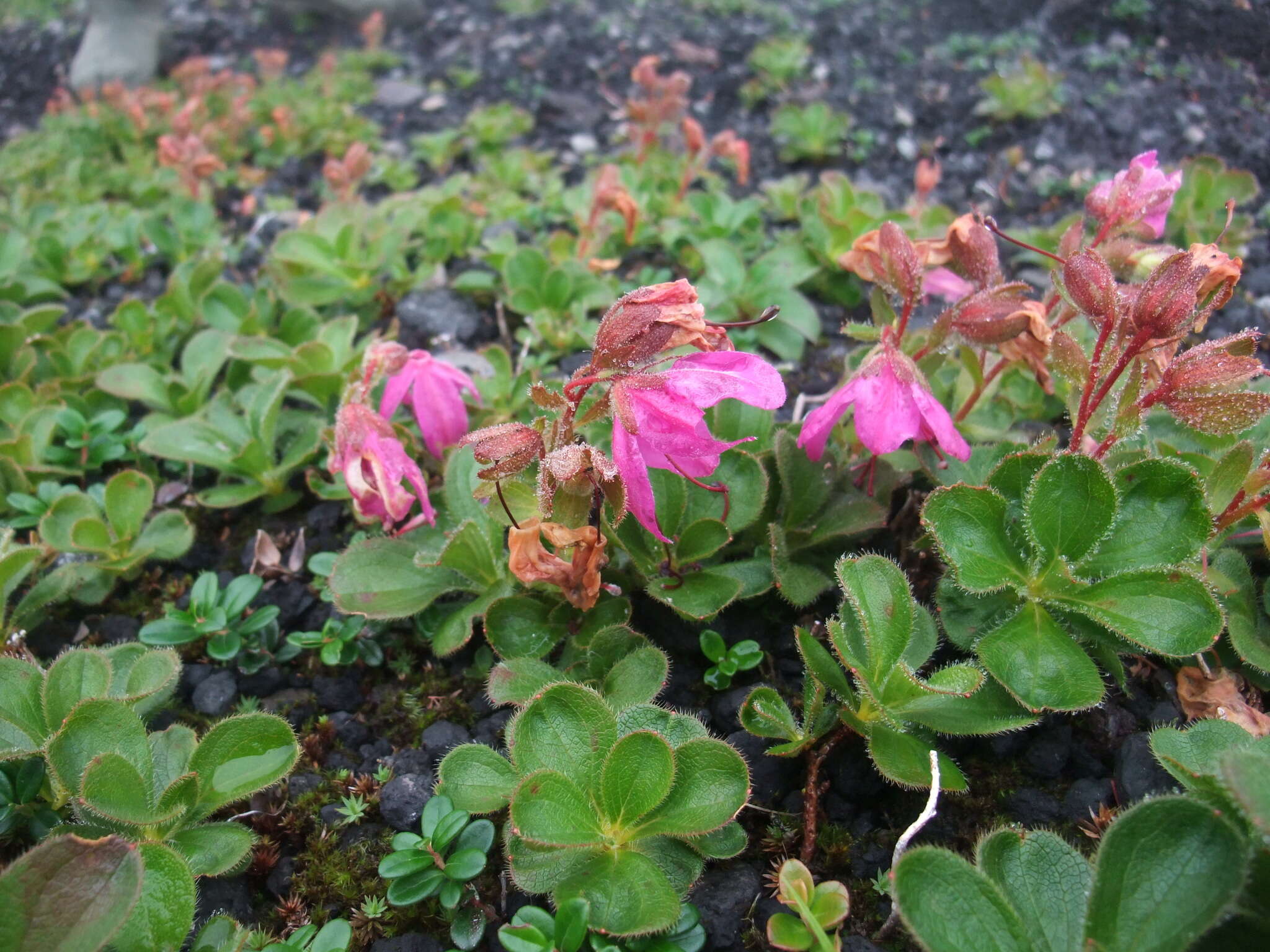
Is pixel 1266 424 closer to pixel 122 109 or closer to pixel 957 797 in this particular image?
pixel 957 797

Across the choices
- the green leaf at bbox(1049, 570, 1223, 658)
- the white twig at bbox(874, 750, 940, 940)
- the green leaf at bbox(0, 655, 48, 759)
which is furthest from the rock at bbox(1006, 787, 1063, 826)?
the green leaf at bbox(0, 655, 48, 759)

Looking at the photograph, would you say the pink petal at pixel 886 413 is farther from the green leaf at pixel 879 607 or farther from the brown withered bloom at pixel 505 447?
the brown withered bloom at pixel 505 447

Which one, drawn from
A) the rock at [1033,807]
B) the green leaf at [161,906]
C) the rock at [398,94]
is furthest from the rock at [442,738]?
the rock at [398,94]

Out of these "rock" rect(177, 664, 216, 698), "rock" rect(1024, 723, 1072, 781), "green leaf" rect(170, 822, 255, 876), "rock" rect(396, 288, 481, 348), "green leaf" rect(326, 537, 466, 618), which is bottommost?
"rock" rect(177, 664, 216, 698)

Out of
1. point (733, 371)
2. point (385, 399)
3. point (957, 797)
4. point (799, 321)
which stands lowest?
point (957, 797)

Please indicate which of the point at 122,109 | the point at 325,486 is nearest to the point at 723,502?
the point at 325,486

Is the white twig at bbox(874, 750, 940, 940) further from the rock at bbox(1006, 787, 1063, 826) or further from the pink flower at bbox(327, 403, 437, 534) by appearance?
the pink flower at bbox(327, 403, 437, 534)
